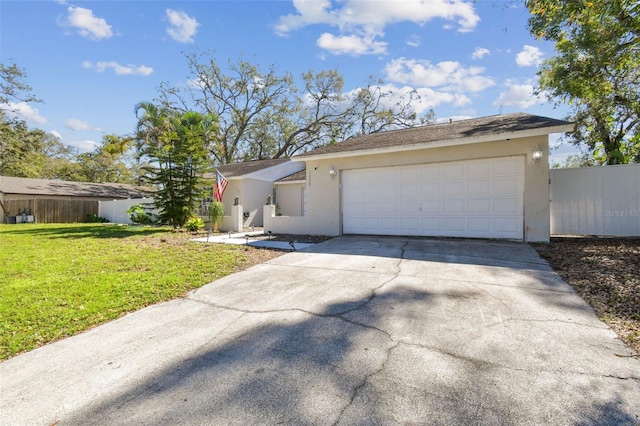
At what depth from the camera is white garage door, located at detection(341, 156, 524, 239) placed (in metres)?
8.68

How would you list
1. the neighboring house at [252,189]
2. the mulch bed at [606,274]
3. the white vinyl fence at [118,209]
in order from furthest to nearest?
the white vinyl fence at [118,209]
the neighboring house at [252,189]
the mulch bed at [606,274]

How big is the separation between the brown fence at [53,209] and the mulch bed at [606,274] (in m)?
29.4

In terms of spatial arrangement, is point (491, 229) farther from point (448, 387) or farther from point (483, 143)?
→ point (448, 387)

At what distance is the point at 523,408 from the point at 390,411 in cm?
94

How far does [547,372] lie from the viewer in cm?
261

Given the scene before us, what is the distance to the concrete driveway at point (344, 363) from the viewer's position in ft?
7.25

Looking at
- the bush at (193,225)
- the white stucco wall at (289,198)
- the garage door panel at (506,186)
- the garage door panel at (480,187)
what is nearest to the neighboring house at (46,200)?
the white stucco wall at (289,198)

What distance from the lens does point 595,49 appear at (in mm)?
8047

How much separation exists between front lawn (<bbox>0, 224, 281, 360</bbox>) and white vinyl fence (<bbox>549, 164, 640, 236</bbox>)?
888cm

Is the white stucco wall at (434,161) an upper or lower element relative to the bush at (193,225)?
upper

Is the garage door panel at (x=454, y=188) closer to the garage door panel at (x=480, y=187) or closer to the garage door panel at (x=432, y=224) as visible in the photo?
the garage door panel at (x=480, y=187)

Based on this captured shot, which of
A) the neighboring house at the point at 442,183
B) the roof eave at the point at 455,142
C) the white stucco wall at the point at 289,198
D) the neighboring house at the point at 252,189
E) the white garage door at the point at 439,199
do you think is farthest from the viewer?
the white stucco wall at the point at 289,198

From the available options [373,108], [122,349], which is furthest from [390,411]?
[373,108]

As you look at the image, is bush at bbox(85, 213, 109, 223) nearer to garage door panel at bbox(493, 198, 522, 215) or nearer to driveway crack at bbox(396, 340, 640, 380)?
garage door panel at bbox(493, 198, 522, 215)
